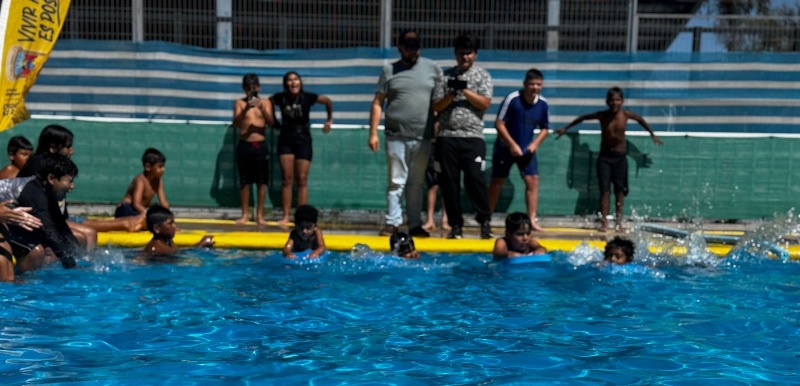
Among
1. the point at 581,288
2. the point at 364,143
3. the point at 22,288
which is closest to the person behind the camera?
the point at 22,288

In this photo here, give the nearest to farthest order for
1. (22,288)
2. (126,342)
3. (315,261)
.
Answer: (126,342) < (22,288) < (315,261)

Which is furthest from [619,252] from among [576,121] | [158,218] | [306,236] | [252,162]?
[252,162]

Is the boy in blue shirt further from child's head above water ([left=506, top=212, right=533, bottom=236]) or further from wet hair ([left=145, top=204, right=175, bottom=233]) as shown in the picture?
wet hair ([left=145, top=204, right=175, bottom=233])

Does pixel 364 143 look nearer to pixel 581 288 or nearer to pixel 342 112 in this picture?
pixel 342 112

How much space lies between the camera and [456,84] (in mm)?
9578

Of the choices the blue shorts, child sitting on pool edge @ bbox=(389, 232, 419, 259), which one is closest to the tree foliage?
the blue shorts

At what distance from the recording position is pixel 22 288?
7340 mm

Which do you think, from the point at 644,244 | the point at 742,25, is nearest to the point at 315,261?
the point at 644,244

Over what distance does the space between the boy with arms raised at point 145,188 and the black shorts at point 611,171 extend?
510cm

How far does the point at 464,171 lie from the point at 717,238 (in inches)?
108

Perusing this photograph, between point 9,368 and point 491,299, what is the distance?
3640mm

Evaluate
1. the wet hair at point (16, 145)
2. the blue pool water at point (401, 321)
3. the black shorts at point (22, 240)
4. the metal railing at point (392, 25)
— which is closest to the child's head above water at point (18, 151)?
the wet hair at point (16, 145)

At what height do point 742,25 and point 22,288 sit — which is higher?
point 742,25

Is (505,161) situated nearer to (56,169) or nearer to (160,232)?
(160,232)
